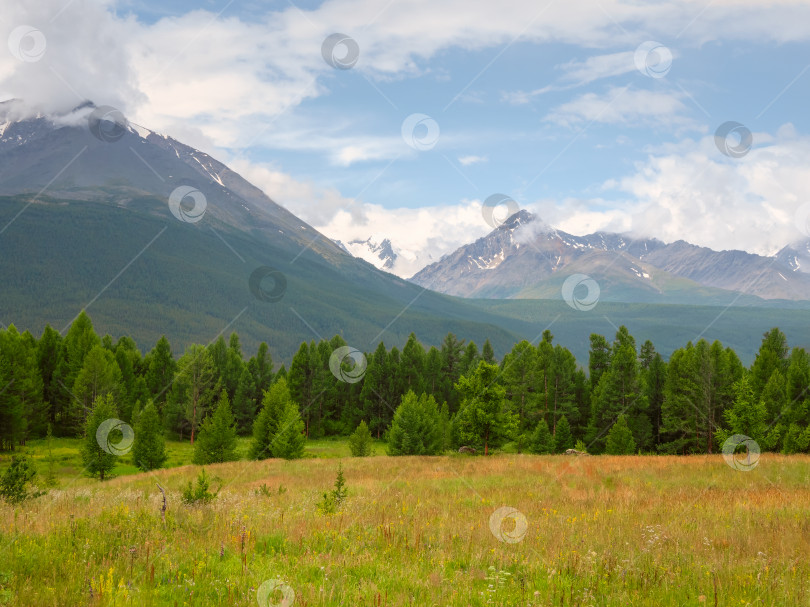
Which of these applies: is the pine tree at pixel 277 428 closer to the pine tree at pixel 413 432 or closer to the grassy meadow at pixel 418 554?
the pine tree at pixel 413 432

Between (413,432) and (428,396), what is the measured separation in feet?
51.6

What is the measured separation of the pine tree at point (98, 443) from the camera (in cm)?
3766

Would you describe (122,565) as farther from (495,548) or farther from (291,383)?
(291,383)

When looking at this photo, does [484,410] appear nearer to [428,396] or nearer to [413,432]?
[413,432]

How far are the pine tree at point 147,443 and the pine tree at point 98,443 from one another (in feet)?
5.90

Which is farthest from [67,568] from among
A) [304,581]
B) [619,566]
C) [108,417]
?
[108,417]

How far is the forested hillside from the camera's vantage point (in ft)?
142

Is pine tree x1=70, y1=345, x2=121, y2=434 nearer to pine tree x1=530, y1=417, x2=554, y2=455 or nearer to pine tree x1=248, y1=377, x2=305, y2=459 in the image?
pine tree x1=248, y1=377, x2=305, y2=459

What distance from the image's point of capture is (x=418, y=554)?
25.4 feet

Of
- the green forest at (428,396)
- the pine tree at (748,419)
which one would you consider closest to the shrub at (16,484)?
the green forest at (428,396)

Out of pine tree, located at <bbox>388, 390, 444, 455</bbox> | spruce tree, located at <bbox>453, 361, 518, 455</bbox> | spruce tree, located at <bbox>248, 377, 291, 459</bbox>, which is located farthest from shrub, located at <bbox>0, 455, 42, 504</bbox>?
pine tree, located at <bbox>388, 390, 444, 455</bbox>

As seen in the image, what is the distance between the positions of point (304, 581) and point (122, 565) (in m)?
2.48

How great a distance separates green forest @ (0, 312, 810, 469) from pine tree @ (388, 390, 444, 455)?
0.12 meters

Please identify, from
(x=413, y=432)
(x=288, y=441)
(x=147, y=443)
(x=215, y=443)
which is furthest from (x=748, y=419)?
(x=147, y=443)
